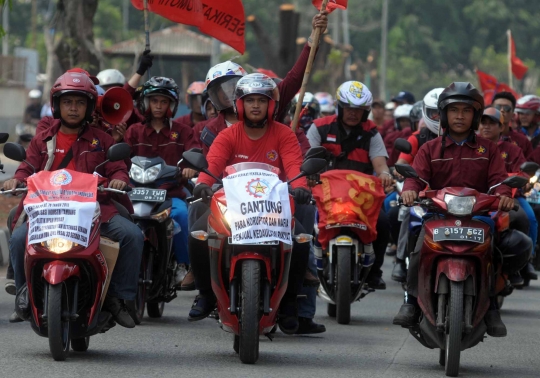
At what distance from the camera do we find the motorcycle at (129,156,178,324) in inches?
396

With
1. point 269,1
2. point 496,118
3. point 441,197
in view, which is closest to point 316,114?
point 496,118

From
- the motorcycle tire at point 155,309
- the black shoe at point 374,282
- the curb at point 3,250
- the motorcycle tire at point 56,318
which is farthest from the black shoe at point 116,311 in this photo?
the curb at point 3,250

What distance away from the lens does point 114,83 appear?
12.9 m

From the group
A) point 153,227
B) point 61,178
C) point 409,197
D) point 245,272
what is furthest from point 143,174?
point 409,197

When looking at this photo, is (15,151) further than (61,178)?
Yes

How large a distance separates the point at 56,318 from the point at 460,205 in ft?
8.37

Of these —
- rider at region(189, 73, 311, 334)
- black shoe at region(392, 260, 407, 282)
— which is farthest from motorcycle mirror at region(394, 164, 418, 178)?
black shoe at region(392, 260, 407, 282)

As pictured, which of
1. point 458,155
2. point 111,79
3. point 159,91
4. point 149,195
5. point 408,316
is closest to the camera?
point 408,316

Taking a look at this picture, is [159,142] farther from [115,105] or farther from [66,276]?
[66,276]

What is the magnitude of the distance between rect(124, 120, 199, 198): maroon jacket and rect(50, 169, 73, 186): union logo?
299cm

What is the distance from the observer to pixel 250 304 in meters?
7.77

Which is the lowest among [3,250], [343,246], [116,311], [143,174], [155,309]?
[3,250]

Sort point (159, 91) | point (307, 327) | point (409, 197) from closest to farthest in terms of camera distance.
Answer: point (409, 197) < point (307, 327) < point (159, 91)

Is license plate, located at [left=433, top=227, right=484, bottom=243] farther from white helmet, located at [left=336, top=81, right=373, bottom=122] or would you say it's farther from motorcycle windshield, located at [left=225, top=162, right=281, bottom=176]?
white helmet, located at [left=336, top=81, right=373, bottom=122]
